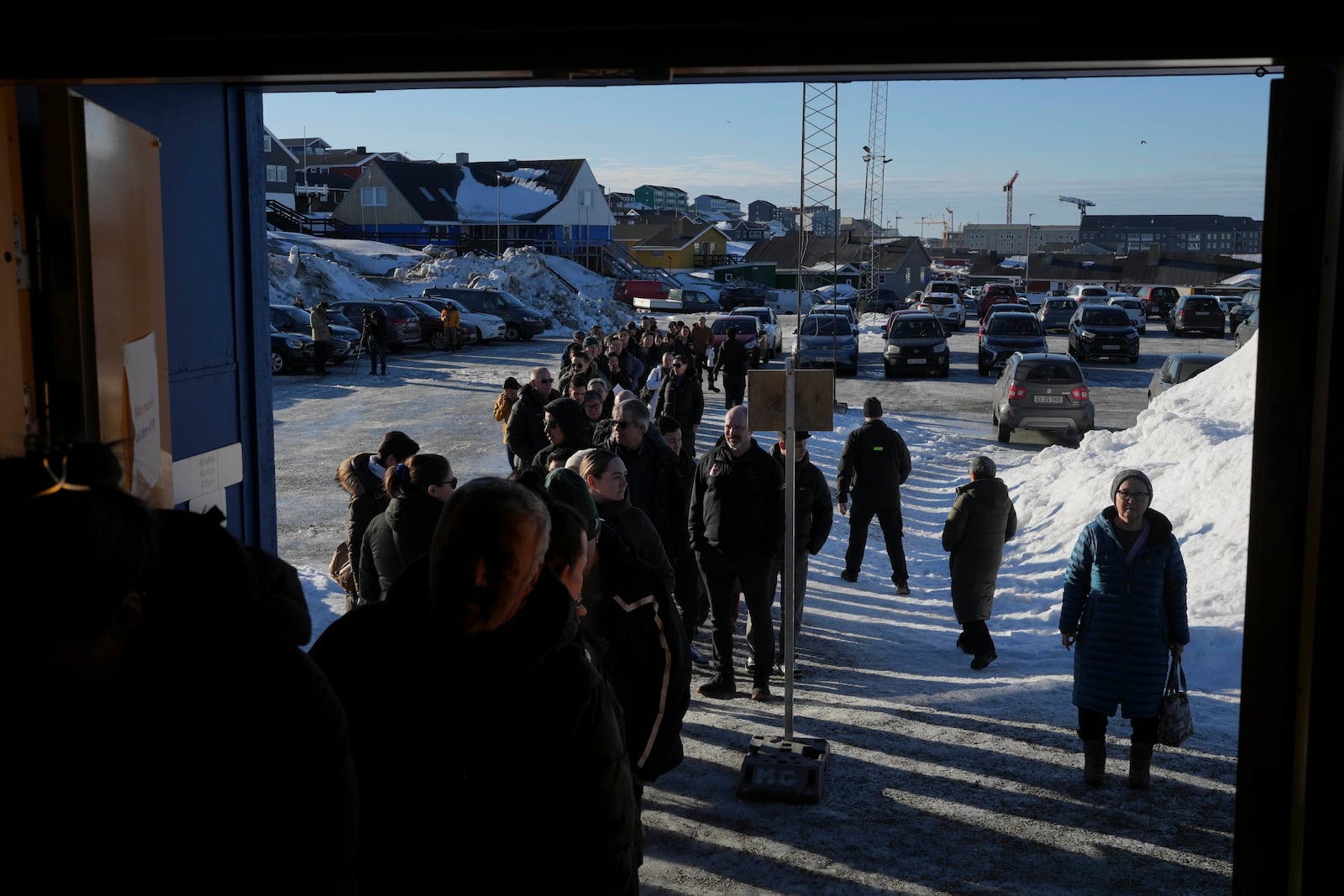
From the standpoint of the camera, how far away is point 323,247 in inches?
2078

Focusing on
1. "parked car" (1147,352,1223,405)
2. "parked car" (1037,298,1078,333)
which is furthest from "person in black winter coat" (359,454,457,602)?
"parked car" (1037,298,1078,333)

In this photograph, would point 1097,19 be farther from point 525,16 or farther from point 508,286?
point 508,286

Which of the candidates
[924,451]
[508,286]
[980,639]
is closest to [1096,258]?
[508,286]

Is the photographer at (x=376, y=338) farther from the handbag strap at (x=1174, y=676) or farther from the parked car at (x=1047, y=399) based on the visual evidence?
the handbag strap at (x=1174, y=676)

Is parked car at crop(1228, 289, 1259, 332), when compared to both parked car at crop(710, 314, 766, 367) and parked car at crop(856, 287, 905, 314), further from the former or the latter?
parked car at crop(710, 314, 766, 367)

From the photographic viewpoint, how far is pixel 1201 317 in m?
43.0

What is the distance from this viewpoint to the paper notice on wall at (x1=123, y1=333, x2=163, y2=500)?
3.61 metres

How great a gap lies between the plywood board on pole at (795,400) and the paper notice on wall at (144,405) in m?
3.68

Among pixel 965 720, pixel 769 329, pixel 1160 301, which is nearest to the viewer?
pixel 965 720

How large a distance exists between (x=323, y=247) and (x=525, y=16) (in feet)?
173

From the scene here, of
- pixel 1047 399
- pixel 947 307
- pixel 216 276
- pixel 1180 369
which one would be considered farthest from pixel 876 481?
pixel 947 307

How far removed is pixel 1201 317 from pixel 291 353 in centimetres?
3241

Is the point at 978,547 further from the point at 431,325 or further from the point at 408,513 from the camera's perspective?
the point at 431,325

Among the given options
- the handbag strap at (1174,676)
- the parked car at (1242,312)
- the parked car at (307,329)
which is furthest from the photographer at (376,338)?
the parked car at (1242,312)
